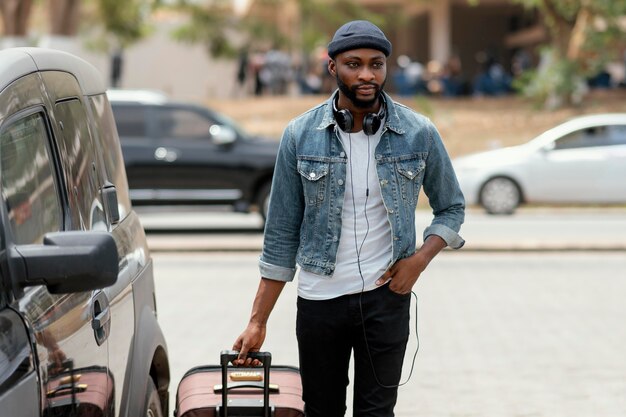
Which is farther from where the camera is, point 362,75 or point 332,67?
point 332,67

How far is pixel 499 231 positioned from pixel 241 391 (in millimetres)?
14905

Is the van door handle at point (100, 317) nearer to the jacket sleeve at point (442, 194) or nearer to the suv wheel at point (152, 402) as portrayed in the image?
the suv wheel at point (152, 402)

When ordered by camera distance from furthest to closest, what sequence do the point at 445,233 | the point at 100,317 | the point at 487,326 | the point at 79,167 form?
1. the point at 487,326
2. the point at 445,233
3. the point at 79,167
4. the point at 100,317

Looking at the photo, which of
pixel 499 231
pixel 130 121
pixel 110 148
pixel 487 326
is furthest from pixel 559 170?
pixel 110 148

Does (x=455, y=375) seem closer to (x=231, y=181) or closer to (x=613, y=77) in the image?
(x=231, y=181)

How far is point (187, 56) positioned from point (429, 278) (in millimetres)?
51711

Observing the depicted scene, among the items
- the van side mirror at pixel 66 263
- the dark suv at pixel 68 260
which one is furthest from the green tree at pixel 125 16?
the van side mirror at pixel 66 263

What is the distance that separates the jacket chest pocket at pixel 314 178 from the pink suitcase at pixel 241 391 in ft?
1.77

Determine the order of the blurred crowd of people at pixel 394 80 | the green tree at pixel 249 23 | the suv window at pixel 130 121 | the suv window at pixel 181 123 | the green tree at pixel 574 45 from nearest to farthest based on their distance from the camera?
the suv window at pixel 130 121
the suv window at pixel 181 123
the green tree at pixel 574 45
the blurred crowd of people at pixel 394 80
the green tree at pixel 249 23

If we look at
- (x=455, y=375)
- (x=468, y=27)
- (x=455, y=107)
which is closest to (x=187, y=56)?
(x=468, y=27)

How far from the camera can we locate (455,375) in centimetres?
850

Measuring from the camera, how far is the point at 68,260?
121 inches

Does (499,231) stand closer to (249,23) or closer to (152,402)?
(152,402)

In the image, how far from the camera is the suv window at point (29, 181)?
3.50 m
